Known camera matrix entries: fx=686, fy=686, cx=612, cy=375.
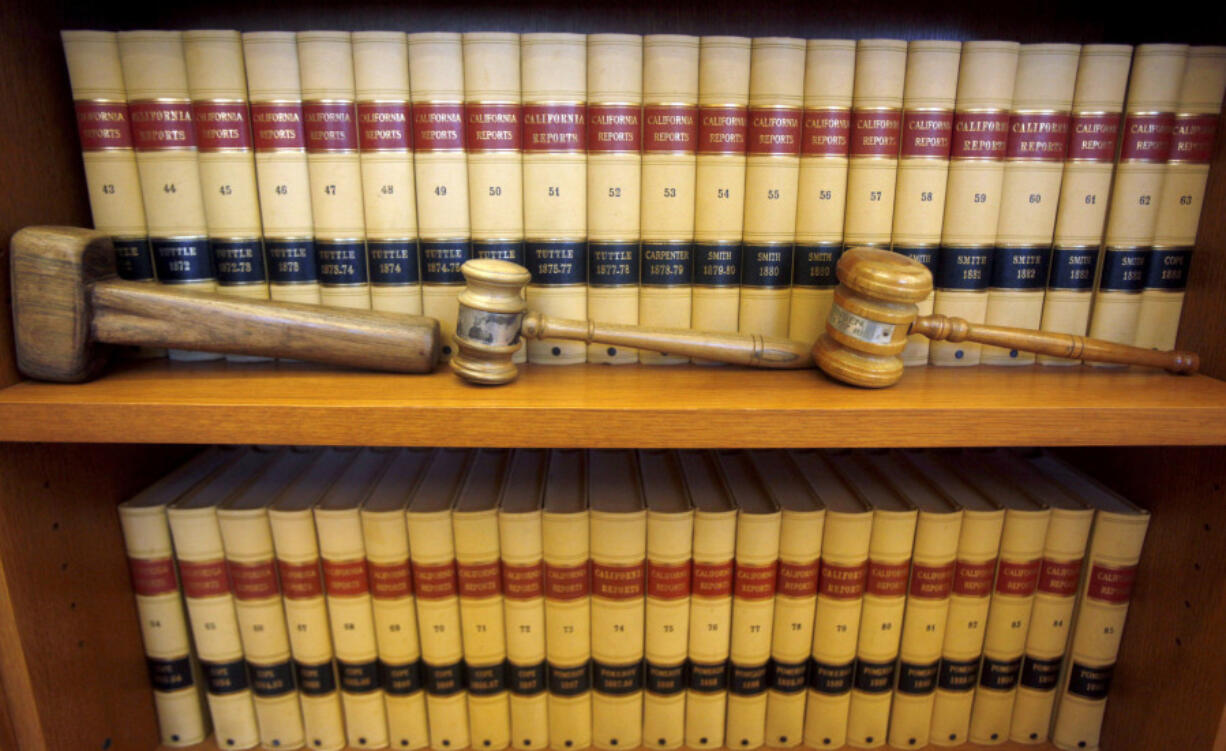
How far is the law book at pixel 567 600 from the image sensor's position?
789 mm

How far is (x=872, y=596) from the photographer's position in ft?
2.70

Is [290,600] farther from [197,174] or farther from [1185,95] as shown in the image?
[1185,95]

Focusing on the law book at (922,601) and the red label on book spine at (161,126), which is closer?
the red label on book spine at (161,126)

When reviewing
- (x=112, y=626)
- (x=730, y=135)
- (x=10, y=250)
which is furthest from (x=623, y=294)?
(x=112, y=626)

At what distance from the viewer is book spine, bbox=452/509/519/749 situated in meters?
0.79

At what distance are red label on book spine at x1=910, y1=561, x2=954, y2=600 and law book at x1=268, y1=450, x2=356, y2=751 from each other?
71cm

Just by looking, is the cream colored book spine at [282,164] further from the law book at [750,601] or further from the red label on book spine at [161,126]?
the law book at [750,601]

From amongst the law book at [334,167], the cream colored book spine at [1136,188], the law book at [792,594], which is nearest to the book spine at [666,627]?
the law book at [792,594]

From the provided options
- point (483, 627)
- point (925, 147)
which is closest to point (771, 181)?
point (925, 147)

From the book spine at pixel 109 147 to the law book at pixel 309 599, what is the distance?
0.29 meters

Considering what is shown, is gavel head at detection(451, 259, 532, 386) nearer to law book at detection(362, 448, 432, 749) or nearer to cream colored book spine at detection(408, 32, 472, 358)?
cream colored book spine at detection(408, 32, 472, 358)

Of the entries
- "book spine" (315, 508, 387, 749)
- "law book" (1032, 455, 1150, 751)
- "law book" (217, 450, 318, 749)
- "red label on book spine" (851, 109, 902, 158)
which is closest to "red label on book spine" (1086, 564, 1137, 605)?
"law book" (1032, 455, 1150, 751)

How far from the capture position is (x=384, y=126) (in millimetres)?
697

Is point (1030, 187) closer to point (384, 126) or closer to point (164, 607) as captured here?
point (384, 126)
